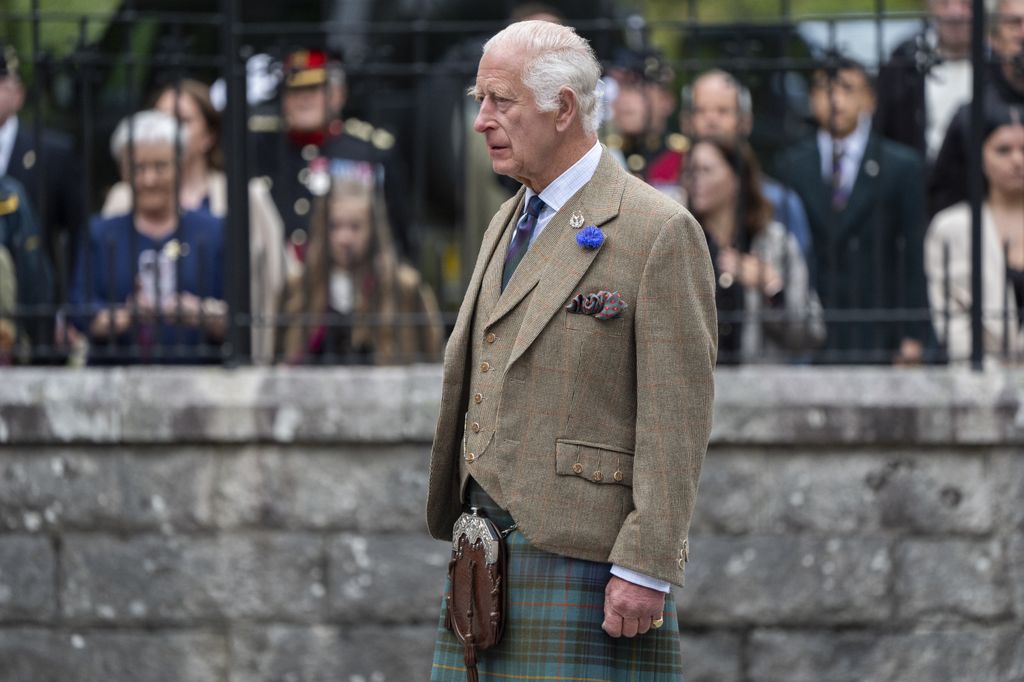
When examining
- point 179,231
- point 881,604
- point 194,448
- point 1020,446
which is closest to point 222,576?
point 194,448

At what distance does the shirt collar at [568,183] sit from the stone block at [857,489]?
210cm

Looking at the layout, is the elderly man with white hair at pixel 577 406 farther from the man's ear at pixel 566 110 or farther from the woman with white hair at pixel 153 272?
the woman with white hair at pixel 153 272

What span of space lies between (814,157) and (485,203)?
3.76ft

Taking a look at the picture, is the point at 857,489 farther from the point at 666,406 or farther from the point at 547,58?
the point at 547,58

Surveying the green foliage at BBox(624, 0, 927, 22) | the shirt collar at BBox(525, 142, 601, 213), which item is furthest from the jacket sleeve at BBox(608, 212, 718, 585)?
the green foliage at BBox(624, 0, 927, 22)

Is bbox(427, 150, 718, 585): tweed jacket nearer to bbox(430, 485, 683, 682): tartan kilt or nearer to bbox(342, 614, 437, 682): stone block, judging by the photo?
bbox(430, 485, 683, 682): tartan kilt

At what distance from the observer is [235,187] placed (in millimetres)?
5742

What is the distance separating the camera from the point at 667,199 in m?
3.53

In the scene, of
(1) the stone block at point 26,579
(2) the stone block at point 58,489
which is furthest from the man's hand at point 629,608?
(1) the stone block at point 26,579

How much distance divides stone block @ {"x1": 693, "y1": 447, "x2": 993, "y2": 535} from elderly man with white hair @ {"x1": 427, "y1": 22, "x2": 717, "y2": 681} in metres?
1.96

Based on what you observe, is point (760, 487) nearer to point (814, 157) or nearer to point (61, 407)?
point (814, 157)

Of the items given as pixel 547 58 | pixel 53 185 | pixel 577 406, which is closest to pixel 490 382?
pixel 577 406

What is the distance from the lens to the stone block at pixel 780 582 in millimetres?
5535

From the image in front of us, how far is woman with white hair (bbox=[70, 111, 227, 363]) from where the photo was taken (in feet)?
18.9
